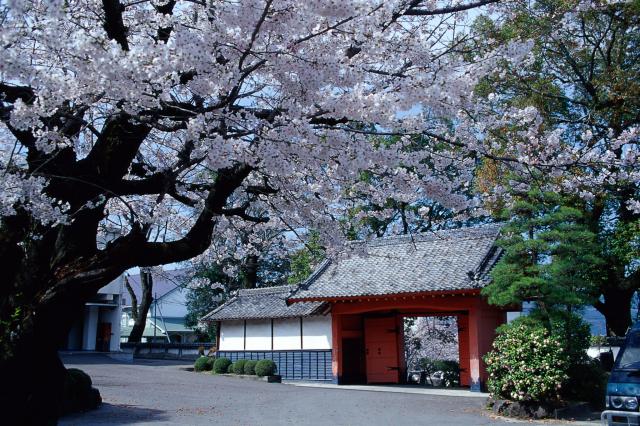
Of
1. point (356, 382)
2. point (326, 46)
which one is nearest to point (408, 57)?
point (326, 46)

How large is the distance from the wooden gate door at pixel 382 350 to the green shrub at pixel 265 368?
11.8 ft

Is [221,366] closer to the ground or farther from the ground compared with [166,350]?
closer to the ground

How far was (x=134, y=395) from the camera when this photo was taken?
1570 cm

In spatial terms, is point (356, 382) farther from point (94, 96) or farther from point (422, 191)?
Result: point (94, 96)

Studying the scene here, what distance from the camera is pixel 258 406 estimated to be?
14320 millimetres

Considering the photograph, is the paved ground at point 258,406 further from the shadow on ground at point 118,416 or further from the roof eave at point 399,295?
the roof eave at point 399,295

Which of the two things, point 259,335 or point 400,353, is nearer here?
point 400,353

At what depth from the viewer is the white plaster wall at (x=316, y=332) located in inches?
871

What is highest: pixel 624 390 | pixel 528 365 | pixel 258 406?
pixel 528 365

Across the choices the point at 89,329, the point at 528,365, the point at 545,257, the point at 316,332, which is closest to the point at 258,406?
the point at 528,365

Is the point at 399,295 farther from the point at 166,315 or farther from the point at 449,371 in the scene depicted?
the point at 166,315

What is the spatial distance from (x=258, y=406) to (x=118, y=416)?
3515 millimetres

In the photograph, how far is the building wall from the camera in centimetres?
2241

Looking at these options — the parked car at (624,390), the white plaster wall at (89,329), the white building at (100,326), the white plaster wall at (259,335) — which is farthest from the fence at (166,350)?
the parked car at (624,390)
